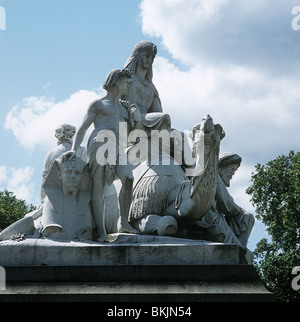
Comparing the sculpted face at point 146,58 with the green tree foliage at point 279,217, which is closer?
the sculpted face at point 146,58

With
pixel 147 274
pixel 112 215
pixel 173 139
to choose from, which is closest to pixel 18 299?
pixel 147 274

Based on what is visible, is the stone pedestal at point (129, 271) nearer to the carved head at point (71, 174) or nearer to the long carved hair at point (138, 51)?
the carved head at point (71, 174)

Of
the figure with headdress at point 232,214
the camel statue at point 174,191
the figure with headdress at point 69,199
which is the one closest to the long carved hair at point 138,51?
the camel statue at point 174,191

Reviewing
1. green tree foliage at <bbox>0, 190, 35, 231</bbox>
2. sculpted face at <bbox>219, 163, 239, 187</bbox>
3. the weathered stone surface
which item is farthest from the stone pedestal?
green tree foliage at <bbox>0, 190, 35, 231</bbox>

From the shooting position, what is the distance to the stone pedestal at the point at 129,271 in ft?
36.6

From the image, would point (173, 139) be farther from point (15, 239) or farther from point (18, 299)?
point (18, 299)

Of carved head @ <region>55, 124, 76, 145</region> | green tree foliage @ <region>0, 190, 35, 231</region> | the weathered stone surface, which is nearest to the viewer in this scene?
the weathered stone surface

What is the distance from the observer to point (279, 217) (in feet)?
101

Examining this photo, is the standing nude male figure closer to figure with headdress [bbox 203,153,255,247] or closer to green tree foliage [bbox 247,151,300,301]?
figure with headdress [bbox 203,153,255,247]

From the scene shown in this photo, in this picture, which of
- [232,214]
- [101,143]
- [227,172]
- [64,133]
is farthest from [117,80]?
[232,214]

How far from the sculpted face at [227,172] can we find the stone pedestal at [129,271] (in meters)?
3.54

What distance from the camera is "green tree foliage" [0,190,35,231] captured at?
3294 centimetres

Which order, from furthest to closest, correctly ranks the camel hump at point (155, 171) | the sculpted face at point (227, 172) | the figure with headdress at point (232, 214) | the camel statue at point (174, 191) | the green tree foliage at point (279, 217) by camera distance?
the green tree foliage at point (279, 217) < the sculpted face at point (227, 172) < the figure with headdress at point (232, 214) < the camel hump at point (155, 171) < the camel statue at point (174, 191)

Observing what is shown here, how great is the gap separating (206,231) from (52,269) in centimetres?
330
